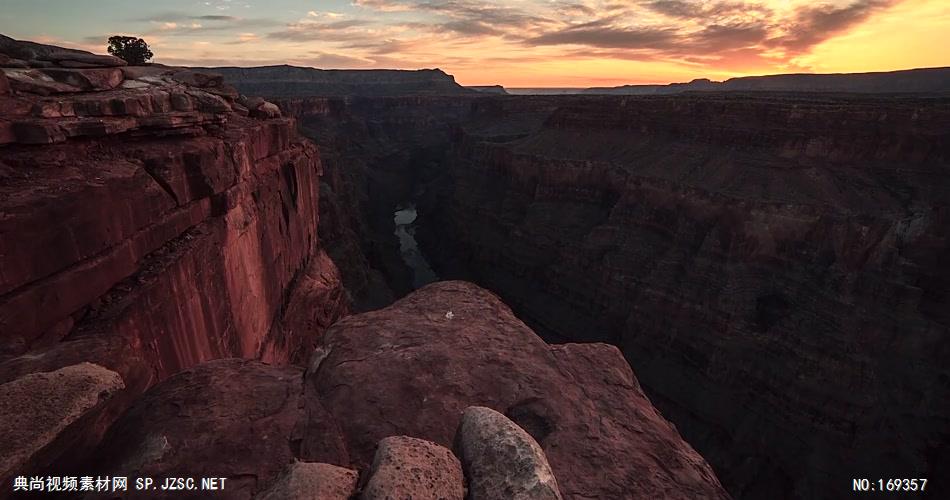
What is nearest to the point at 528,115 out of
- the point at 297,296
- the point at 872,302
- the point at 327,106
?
the point at 327,106

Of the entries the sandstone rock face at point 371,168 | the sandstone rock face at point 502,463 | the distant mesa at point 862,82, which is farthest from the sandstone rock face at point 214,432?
the distant mesa at point 862,82

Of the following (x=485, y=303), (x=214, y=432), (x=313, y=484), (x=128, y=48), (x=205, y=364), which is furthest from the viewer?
(x=128, y=48)

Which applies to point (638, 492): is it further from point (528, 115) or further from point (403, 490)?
point (528, 115)

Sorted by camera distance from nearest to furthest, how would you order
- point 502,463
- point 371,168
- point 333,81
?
point 502,463 < point 371,168 < point 333,81

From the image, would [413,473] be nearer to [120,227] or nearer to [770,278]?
[120,227]

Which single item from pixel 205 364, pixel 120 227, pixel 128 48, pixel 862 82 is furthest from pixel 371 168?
pixel 862 82

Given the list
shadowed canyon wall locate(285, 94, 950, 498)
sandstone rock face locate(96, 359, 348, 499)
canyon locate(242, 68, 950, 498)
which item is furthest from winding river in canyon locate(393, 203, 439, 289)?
sandstone rock face locate(96, 359, 348, 499)

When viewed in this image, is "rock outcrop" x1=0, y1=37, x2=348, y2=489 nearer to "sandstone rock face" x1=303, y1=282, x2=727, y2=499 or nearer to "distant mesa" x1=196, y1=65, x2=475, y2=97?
"sandstone rock face" x1=303, y1=282, x2=727, y2=499
